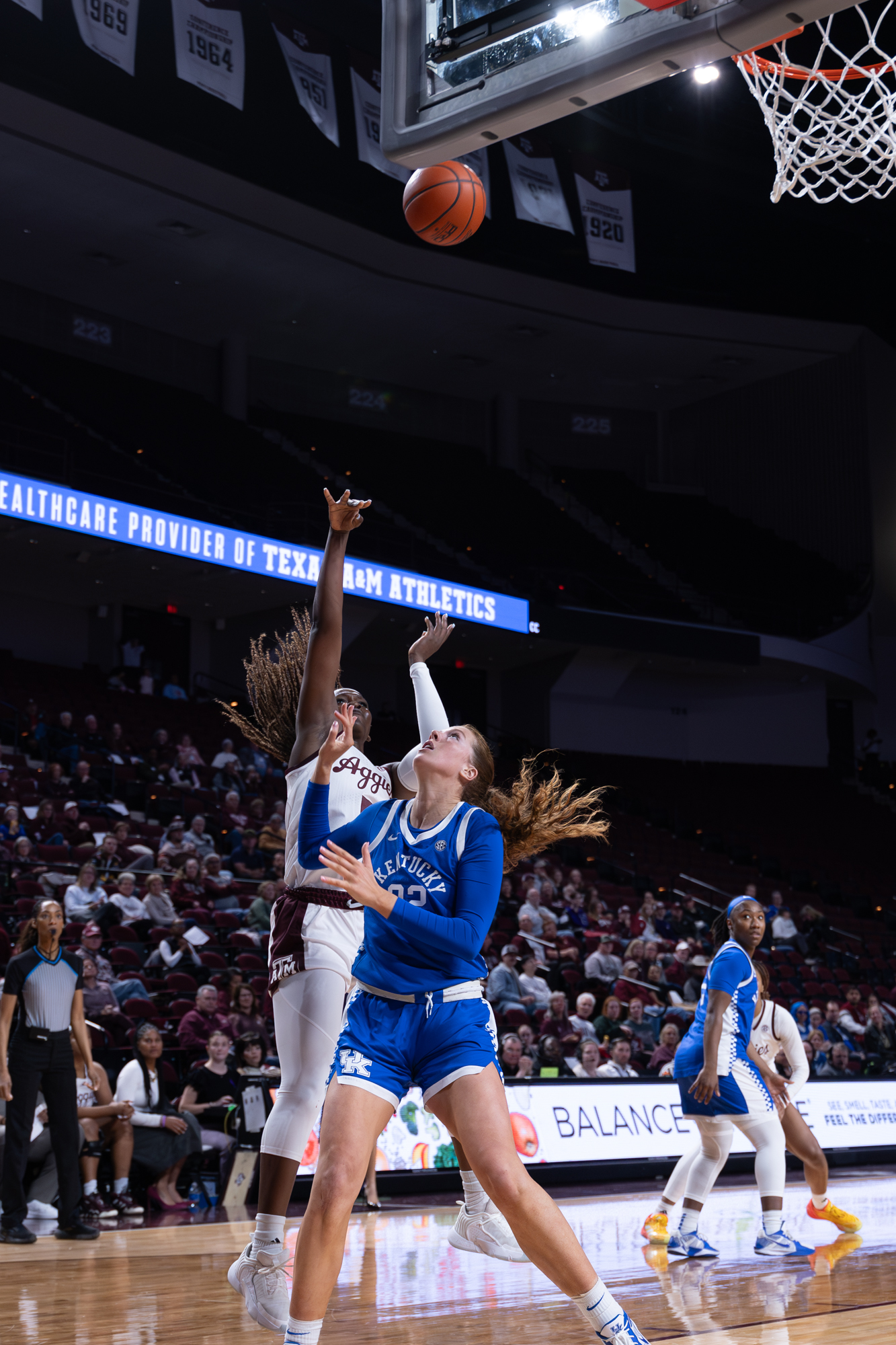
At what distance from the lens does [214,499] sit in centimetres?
2261

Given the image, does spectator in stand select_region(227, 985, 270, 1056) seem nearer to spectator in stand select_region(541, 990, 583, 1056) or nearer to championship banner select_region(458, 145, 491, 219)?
spectator in stand select_region(541, 990, 583, 1056)

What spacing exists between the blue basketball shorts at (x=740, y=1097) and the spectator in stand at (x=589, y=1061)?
5202mm

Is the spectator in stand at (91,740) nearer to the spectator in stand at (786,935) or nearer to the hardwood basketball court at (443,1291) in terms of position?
the hardwood basketball court at (443,1291)

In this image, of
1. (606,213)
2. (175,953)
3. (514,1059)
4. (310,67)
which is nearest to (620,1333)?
(514,1059)

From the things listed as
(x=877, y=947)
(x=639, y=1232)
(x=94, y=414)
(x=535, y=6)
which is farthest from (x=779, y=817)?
(x=535, y=6)

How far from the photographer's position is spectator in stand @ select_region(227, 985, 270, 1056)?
433 inches

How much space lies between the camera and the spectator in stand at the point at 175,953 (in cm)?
1245

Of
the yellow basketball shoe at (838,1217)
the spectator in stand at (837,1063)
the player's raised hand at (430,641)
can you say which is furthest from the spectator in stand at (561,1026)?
the player's raised hand at (430,641)

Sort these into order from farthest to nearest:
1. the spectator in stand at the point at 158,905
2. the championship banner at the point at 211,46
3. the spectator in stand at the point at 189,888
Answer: the championship banner at the point at 211,46
the spectator in stand at the point at 189,888
the spectator in stand at the point at 158,905

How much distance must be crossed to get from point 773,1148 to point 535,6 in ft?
18.7

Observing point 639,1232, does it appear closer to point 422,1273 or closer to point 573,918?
Answer: point 422,1273

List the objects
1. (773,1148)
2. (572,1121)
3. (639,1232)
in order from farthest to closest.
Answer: (572,1121) → (639,1232) → (773,1148)

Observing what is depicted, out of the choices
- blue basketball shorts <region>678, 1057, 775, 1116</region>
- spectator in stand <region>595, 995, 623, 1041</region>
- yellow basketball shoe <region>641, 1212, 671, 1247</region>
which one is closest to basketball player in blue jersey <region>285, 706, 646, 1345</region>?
blue basketball shorts <region>678, 1057, 775, 1116</region>

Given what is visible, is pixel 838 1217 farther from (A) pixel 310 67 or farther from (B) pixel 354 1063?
(A) pixel 310 67
